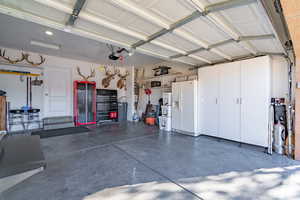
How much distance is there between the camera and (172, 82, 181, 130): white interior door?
5098mm

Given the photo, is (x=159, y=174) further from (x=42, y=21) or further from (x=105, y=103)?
(x=105, y=103)

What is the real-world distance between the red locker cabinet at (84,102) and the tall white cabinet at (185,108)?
3.89 meters

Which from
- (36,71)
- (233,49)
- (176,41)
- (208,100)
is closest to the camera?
(176,41)

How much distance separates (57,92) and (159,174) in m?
5.94

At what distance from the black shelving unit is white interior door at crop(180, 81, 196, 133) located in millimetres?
3696

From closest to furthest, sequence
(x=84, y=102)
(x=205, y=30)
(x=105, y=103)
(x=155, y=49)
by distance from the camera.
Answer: (x=205, y=30) < (x=155, y=49) < (x=84, y=102) < (x=105, y=103)

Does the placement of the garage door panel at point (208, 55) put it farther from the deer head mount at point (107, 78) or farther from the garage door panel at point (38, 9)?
the deer head mount at point (107, 78)

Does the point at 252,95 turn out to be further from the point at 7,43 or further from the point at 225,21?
the point at 7,43

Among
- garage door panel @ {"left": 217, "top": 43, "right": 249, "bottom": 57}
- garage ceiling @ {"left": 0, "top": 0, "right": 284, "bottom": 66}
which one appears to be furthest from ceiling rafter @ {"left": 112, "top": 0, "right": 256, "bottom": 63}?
garage door panel @ {"left": 217, "top": 43, "right": 249, "bottom": 57}

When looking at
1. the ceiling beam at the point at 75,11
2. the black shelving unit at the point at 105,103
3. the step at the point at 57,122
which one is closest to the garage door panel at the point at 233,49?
the ceiling beam at the point at 75,11

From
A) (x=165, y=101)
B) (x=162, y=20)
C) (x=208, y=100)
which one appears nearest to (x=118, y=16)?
(x=162, y=20)

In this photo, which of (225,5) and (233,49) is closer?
(225,5)

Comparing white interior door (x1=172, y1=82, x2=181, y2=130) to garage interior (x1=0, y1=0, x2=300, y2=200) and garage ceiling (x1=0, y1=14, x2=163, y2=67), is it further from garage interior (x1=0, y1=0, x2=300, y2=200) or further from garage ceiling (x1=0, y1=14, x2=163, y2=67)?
garage ceiling (x1=0, y1=14, x2=163, y2=67)

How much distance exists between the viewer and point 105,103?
701 centimetres
